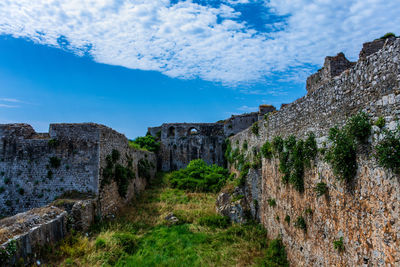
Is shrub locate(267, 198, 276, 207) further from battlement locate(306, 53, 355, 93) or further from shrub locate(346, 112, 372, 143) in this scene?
shrub locate(346, 112, 372, 143)

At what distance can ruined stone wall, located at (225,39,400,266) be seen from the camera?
398 centimetres

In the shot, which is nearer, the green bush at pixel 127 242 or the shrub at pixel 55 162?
the green bush at pixel 127 242

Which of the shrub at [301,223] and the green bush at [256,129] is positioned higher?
the green bush at [256,129]

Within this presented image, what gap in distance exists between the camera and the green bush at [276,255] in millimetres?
8203

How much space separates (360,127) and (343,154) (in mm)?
698

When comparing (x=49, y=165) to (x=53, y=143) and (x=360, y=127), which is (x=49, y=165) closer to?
(x=53, y=143)

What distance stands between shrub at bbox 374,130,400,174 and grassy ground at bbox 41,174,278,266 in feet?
19.2

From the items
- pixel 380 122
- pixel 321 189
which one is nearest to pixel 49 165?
pixel 321 189

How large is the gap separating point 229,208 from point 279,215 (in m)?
4.00

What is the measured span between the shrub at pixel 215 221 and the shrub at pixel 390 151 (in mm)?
9239

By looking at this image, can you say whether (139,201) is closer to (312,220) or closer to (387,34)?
(312,220)

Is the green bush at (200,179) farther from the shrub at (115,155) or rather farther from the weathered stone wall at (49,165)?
the weathered stone wall at (49,165)

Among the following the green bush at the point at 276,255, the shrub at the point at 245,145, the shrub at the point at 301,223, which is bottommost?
the green bush at the point at 276,255

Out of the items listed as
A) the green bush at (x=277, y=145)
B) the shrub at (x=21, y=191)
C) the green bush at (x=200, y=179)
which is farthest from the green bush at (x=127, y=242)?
the green bush at (x=200, y=179)
